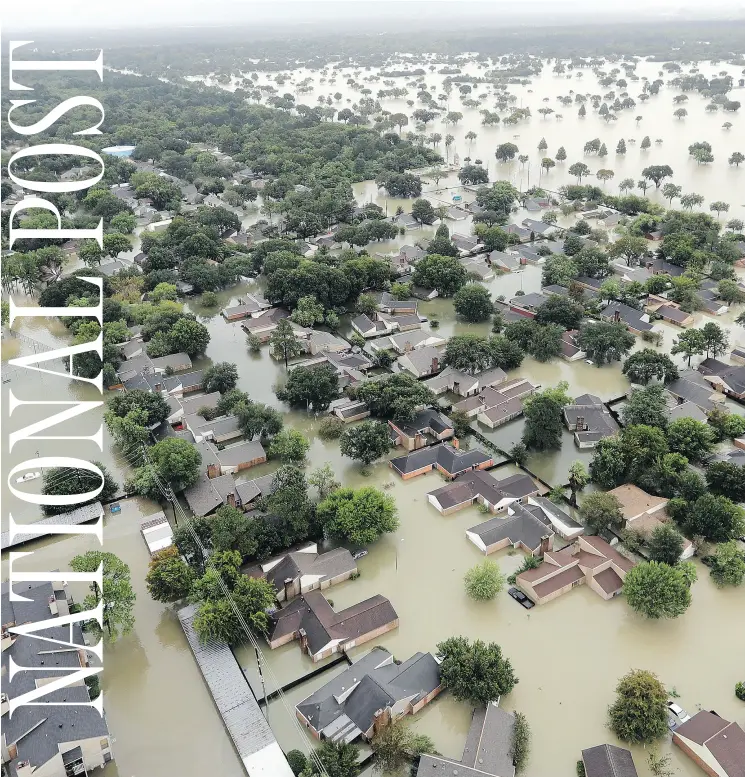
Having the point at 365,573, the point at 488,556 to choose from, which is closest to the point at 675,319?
the point at 488,556

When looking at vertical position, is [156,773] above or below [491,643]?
below

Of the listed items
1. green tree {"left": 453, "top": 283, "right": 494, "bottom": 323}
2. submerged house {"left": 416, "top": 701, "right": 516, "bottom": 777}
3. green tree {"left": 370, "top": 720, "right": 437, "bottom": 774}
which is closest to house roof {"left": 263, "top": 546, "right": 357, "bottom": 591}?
green tree {"left": 370, "top": 720, "right": 437, "bottom": 774}

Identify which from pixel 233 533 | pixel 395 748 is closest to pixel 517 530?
pixel 395 748

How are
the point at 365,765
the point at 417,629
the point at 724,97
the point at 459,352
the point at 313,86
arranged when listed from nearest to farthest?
the point at 365,765 → the point at 417,629 → the point at 459,352 → the point at 724,97 → the point at 313,86

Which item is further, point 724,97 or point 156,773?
point 724,97

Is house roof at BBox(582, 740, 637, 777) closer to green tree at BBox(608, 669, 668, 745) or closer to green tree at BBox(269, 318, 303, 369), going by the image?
green tree at BBox(608, 669, 668, 745)

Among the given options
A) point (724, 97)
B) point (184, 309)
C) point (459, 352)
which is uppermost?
point (724, 97)

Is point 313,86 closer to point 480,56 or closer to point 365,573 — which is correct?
point 480,56
